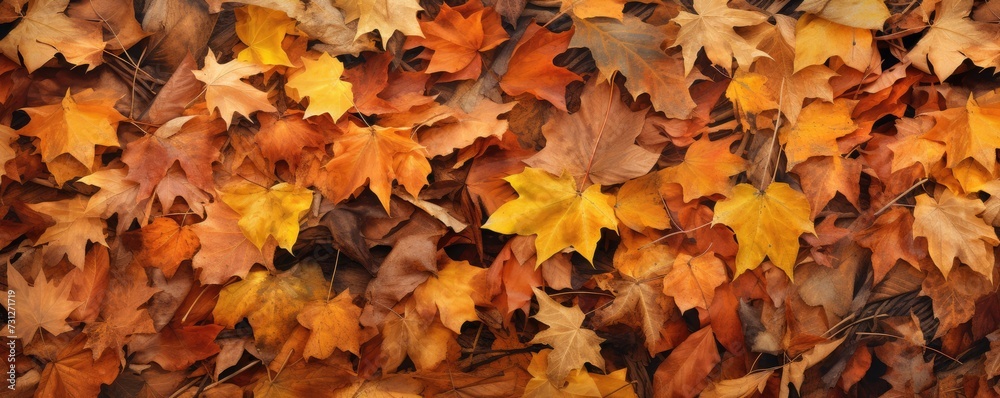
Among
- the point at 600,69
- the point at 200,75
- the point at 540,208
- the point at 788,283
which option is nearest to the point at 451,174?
the point at 540,208

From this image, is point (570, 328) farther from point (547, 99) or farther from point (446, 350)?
point (547, 99)

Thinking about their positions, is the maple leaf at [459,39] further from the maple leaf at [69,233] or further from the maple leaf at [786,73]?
the maple leaf at [69,233]

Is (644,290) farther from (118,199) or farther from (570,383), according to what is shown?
(118,199)

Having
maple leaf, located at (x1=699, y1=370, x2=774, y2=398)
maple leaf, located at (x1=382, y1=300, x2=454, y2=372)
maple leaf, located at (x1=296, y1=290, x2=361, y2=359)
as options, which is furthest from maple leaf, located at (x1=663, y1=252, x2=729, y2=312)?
maple leaf, located at (x1=296, y1=290, x2=361, y2=359)

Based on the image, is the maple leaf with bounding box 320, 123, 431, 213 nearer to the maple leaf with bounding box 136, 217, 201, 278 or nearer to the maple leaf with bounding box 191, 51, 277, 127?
the maple leaf with bounding box 191, 51, 277, 127

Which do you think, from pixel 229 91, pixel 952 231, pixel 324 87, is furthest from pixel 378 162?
pixel 952 231
